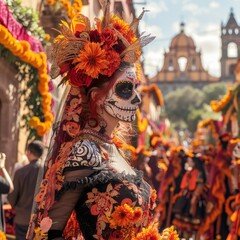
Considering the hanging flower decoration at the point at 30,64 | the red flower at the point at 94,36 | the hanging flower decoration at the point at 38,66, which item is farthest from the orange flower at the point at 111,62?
the hanging flower decoration at the point at 30,64

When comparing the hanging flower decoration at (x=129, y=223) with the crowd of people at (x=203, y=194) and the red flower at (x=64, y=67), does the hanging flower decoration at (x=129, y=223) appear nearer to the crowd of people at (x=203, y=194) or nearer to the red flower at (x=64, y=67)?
the red flower at (x=64, y=67)

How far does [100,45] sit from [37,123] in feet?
17.4

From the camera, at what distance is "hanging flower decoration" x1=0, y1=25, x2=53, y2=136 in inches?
289

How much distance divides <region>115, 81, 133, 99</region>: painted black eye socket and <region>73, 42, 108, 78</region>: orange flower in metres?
0.16

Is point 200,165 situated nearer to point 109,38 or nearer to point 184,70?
point 109,38

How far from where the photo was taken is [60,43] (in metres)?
3.72

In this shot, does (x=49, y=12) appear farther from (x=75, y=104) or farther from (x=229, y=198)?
(x=75, y=104)

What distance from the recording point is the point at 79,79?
3.63 metres

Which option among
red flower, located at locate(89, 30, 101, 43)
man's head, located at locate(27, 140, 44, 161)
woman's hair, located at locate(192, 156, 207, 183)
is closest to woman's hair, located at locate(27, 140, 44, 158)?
man's head, located at locate(27, 140, 44, 161)

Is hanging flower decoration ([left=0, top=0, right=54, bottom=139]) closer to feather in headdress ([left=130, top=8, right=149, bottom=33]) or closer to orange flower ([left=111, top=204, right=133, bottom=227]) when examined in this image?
feather in headdress ([left=130, top=8, right=149, bottom=33])

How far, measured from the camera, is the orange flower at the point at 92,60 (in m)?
3.57

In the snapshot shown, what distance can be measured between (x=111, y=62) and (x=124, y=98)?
0.22 metres

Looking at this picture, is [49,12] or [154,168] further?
[154,168]

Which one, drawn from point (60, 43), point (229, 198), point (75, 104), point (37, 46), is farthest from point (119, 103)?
point (229, 198)
